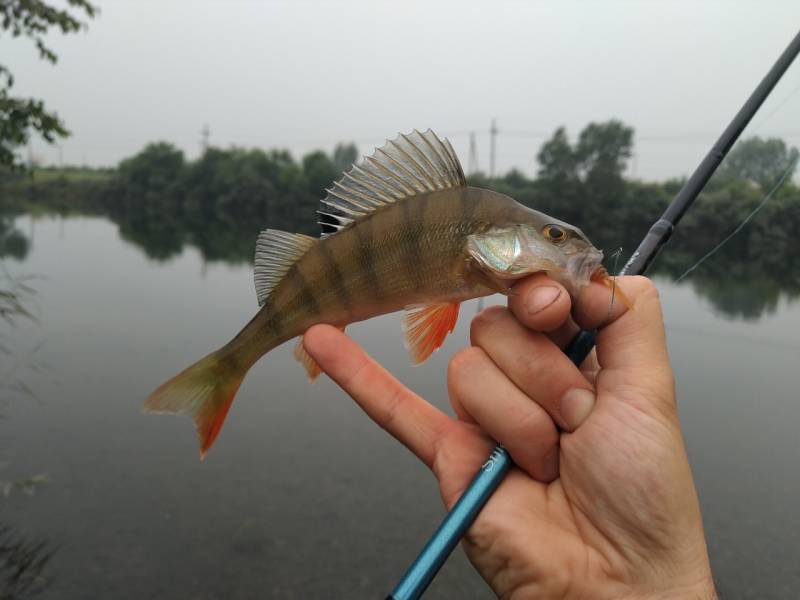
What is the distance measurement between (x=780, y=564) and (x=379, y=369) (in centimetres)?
704

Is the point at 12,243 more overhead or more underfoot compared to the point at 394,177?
more underfoot

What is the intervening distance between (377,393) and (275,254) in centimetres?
72

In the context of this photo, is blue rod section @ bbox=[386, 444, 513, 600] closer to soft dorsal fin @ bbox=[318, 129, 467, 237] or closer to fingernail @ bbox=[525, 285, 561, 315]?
fingernail @ bbox=[525, 285, 561, 315]

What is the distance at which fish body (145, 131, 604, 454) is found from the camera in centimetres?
203

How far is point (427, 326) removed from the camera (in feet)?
7.36

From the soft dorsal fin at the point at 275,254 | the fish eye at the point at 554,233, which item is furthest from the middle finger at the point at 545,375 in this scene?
the soft dorsal fin at the point at 275,254

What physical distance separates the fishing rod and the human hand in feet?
0.23

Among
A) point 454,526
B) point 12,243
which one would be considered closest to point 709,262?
point 454,526

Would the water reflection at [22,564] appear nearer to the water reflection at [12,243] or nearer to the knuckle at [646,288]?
the knuckle at [646,288]

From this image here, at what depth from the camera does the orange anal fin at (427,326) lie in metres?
2.22

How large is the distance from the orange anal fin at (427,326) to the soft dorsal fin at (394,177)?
1.50 feet

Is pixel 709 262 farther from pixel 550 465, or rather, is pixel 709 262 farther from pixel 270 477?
pixel 550 465

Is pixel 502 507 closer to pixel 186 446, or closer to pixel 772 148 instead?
pixel 772 148

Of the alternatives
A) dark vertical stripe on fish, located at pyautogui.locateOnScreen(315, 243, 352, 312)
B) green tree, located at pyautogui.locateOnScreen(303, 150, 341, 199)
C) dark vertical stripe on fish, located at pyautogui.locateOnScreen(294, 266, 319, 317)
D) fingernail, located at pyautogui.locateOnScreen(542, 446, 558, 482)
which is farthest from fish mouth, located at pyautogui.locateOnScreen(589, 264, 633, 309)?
green tree, located at pyautogui.locateOnScreen(303, 150, 341, 199)
